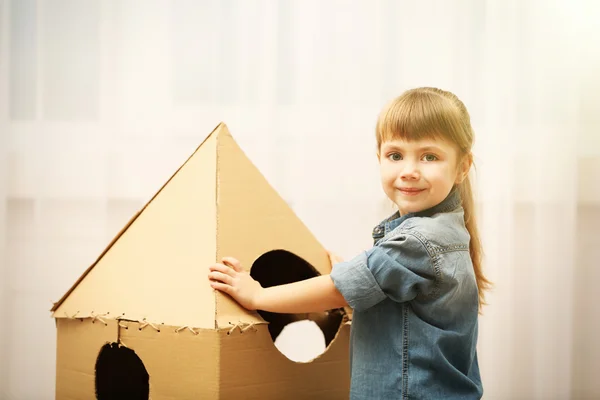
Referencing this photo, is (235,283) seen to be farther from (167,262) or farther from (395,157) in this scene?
(395,157)

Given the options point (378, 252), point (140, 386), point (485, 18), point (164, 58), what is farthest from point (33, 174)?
point (485, 18)

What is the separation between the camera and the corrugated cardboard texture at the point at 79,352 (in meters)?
1.01

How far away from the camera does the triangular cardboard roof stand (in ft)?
3.15

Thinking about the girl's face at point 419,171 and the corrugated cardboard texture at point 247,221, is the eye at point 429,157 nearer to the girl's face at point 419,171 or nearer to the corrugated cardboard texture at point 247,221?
the girl's face at point 419,171

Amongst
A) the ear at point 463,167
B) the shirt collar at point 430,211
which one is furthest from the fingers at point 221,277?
the ear at point 463,167

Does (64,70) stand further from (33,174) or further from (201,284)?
(201,284)

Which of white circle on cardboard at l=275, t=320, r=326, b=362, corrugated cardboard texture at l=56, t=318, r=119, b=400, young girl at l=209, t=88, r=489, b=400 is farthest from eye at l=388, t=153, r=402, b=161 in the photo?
white circle on cardboard at l=275, t=320, r=326, b=362

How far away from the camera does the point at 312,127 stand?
169 cm

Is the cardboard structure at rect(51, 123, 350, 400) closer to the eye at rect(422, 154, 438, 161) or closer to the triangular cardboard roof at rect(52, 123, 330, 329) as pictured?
the triangular cardboard roof at rect(52, 123, 330, 329)

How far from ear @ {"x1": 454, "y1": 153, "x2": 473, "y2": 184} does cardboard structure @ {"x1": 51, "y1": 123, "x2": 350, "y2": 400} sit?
0.28 metres

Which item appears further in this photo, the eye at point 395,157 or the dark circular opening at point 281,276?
the dark circular opening at point 281,276

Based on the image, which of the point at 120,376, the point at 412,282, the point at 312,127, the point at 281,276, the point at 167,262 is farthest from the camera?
the point at 312,127

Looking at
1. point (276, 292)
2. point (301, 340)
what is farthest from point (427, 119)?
point (301, 340)

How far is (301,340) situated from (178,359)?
0.84 m
